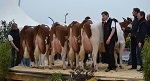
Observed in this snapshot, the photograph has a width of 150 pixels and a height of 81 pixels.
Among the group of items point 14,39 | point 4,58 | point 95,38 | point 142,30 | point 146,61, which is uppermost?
point 14,39

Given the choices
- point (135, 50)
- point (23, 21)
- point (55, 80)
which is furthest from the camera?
point (23, 21)

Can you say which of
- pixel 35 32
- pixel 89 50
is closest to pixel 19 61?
pixel 35 32

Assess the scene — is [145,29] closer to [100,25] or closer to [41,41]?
[100,25]

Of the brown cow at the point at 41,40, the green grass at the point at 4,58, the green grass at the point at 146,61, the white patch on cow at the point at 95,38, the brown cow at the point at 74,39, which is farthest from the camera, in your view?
the brown cow at the point at 41,40

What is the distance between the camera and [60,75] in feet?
22.7

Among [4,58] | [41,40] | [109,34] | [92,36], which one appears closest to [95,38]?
[92,36]

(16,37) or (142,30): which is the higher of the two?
(16,37)

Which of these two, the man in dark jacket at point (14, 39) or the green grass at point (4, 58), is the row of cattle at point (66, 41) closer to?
the man in dark jacket at point (14, 39)

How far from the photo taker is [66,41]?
8.74m

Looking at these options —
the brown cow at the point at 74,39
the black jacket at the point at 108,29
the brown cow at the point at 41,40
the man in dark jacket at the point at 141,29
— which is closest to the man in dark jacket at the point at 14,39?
the brown cow at the point at 41,40

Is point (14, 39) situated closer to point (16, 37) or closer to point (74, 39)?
point (16, 37)

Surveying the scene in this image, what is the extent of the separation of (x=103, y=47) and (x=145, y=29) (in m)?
1.25

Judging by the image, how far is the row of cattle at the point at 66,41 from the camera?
784 cm

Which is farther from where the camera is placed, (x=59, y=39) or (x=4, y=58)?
(x=59, y=39)
